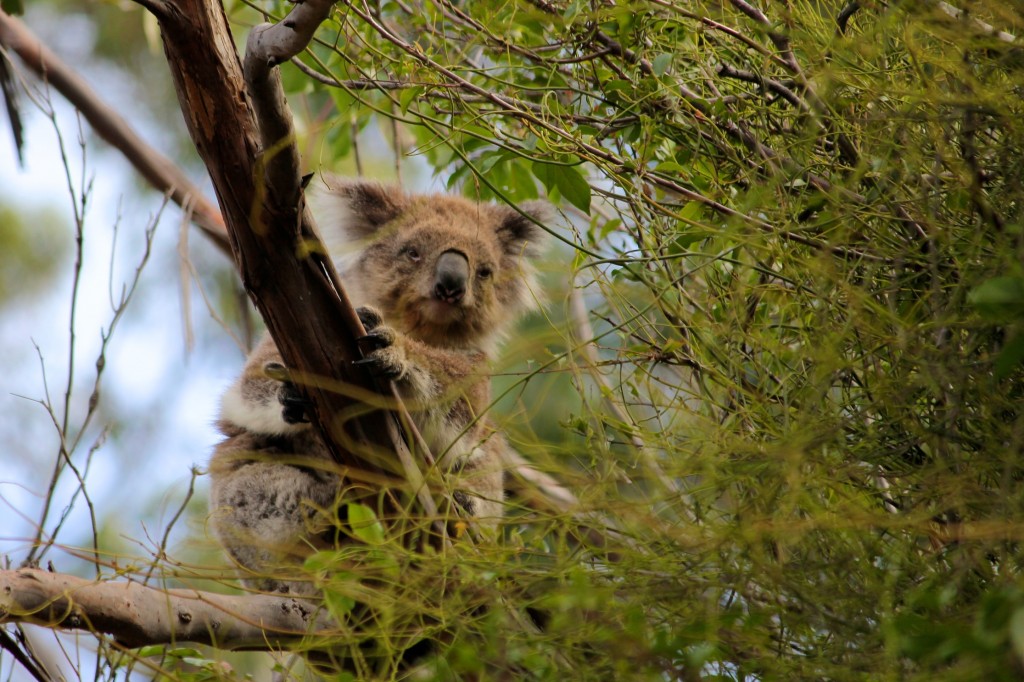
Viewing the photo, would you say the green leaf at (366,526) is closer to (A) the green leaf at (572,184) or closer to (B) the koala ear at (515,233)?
(A) the green leaf at (572,184)

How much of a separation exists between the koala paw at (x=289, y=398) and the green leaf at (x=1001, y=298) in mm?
1508

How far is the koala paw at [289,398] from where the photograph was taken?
87.9 inches

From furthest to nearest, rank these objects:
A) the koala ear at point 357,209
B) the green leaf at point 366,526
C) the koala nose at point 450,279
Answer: the koala ear at point 357,209 → the koala nose at point 450,279 → the green leaf at point 366,526

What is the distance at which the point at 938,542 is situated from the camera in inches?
58.2

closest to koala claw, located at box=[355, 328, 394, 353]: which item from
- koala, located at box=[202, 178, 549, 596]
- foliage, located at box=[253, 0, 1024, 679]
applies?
koala, located at box=[202, 178, 549, 596]

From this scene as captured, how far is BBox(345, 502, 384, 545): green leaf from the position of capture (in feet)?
5.47

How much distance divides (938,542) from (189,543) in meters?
1.35

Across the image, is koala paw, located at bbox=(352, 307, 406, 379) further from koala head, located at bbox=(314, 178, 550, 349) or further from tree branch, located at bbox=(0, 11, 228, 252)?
tree branch, located at bbox=(0, 11, 228, 252)

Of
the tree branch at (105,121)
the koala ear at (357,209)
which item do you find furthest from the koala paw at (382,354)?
the tree branch at (105,121)

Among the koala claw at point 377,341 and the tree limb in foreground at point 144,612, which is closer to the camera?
the tree limb in foreground at point 144,612

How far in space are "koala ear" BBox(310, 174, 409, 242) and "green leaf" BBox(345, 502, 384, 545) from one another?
1741 millimetres

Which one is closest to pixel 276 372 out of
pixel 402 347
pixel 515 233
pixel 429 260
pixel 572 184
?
pixel 402 347

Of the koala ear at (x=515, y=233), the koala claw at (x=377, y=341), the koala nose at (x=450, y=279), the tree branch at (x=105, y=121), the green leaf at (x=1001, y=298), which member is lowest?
the green leaf at (x=1001, y=298)

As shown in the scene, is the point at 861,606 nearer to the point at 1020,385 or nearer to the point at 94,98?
the point at 1020,385
